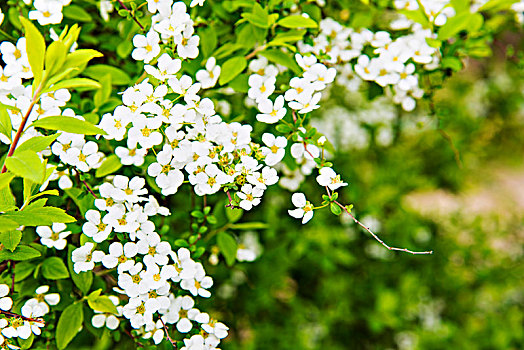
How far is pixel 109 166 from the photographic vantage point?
0.70 metres

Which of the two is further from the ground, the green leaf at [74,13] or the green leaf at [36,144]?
the green leaf at [74,13]

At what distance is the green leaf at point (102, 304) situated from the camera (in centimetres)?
66

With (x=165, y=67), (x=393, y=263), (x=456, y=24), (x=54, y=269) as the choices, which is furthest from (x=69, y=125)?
(x=393, y=263)

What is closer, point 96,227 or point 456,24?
point 96,227

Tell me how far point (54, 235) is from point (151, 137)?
24 cm

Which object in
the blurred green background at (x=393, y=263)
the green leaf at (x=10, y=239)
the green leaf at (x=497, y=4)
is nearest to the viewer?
the green leaf at (x=10, y=239)

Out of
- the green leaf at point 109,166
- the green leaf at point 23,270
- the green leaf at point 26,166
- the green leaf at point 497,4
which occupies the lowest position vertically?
the green leaf at point 23,270

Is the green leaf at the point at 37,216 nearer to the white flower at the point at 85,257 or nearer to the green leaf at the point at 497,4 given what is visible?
the white flower at the point at 85,257

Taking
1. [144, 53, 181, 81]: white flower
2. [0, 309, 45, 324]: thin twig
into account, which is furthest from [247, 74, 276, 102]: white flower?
[0, 309, 45, 324]: thin twig

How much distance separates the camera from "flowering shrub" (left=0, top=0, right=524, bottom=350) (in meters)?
0.60

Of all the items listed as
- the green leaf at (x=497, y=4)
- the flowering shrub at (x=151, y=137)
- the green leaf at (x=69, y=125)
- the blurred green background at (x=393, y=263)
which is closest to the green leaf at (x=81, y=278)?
the flowering shrub at (x=151, y=137)

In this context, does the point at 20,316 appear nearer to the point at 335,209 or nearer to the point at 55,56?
the point at 55,56

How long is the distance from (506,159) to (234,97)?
1.84 metres

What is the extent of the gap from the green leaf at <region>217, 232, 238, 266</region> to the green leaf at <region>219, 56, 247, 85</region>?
28 centimetres
